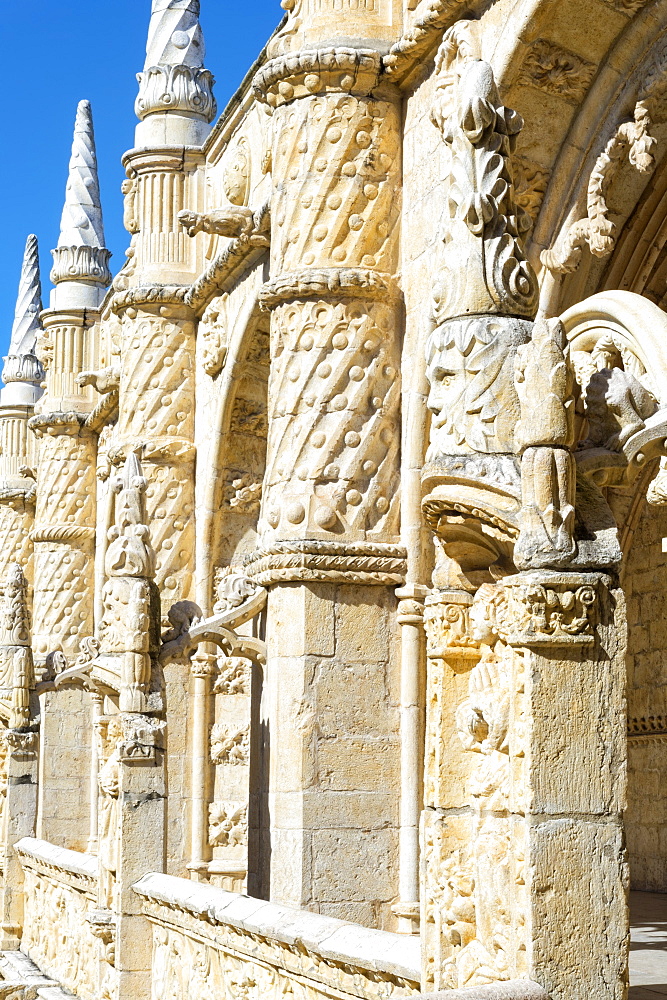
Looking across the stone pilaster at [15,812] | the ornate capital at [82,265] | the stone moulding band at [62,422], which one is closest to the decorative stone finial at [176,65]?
the ornate capital at [82,265]

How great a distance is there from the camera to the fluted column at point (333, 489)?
802 centimetres

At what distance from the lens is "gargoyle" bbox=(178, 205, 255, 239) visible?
33.6 ft

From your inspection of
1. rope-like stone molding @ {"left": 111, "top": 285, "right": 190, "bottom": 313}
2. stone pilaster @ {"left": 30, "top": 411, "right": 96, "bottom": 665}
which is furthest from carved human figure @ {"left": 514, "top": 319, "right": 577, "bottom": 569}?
stone pilaster @ {"left": 30, "top": 411, "right": 96, "bottom": 665}

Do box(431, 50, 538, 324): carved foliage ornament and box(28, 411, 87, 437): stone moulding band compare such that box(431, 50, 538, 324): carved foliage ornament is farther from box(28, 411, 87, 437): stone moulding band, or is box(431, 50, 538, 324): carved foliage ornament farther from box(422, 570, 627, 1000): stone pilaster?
box(28, 411, 87, 437): stone moulding band

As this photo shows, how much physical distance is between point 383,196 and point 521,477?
15.3 ft

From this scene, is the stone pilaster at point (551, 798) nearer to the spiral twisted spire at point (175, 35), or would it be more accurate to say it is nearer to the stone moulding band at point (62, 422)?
the spiral twisted spire at point (175, 35)

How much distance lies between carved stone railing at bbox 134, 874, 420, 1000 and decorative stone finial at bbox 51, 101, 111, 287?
10609mm

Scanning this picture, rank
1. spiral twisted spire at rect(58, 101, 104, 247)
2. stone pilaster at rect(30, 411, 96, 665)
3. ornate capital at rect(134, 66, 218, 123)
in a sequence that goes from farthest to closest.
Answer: spiral twisted spire at rect(58, 101, 104, 247)
stone pilaster at rect(30, 411, 96, 665)
ornate capital at rect(134, 66, 218, 123)

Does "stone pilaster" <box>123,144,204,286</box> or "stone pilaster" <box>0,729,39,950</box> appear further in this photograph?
"stone pilaster" <box>0,729,39,950</box>

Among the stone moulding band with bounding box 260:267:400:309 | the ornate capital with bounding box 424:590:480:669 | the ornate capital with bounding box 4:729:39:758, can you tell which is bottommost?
the ornate capital with bounding box 4:729:39:758

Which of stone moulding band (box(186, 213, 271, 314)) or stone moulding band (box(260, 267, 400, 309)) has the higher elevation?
stone moulding band (box(186, 213, 271, 314))

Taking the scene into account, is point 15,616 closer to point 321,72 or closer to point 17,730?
point 17,730

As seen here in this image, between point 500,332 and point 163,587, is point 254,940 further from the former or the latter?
point 163,587

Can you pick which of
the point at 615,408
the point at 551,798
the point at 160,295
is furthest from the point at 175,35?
the point at 551,798
